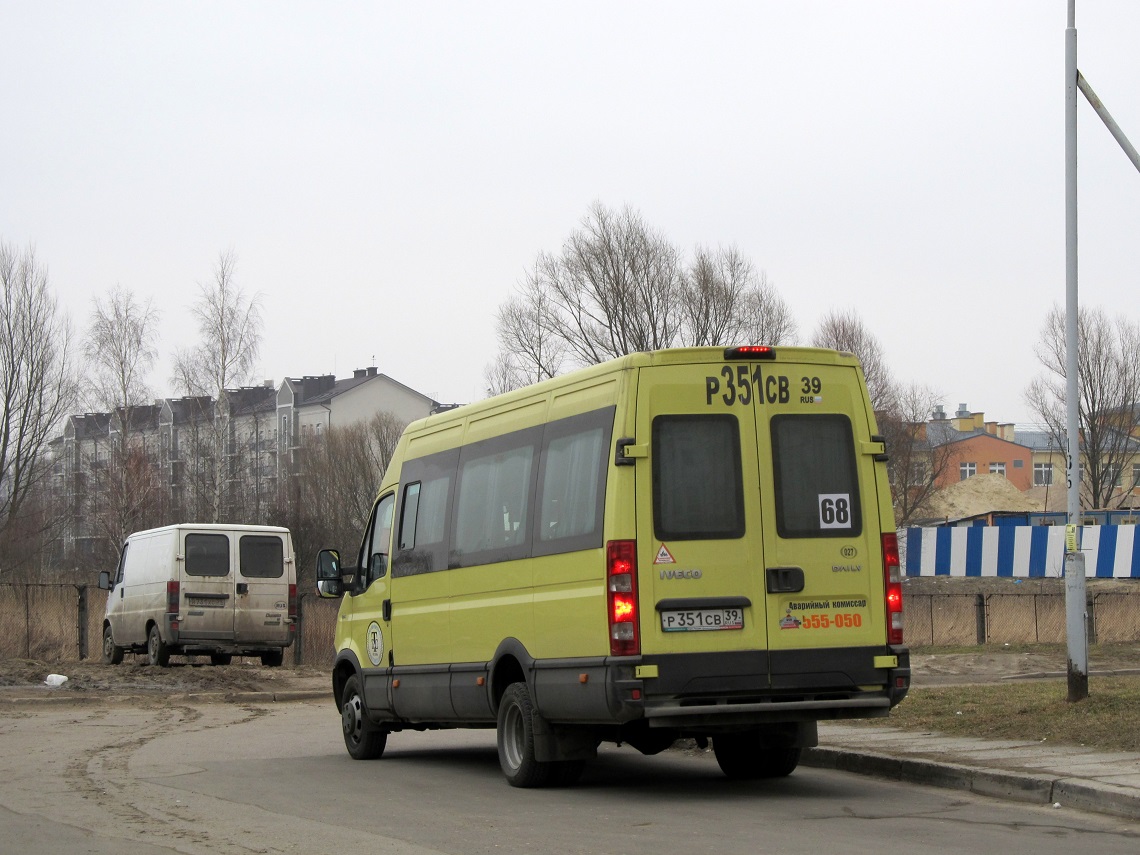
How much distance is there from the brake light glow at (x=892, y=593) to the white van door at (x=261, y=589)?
15980mm

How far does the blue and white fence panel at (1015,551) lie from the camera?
1176 inches

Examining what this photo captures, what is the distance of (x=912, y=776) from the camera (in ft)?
35.7

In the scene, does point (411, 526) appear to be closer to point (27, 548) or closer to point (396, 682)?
point (396, 682)

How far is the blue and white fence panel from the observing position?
98.0 feet

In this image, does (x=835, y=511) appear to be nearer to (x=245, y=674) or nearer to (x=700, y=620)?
(x=700, y=620)

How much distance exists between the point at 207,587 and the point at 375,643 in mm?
11498

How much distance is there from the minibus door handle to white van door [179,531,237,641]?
15.9m

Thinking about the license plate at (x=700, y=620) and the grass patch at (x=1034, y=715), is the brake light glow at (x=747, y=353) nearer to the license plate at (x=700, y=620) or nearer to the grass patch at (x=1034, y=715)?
the license plate at (x=700, y=620)

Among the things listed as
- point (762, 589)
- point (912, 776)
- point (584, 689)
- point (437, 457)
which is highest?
point (437, 457)

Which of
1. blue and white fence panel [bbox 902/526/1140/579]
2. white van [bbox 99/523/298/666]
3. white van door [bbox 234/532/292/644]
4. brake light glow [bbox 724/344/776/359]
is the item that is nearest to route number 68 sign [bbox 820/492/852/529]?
brake light glow [bbox 724/344/776/359]

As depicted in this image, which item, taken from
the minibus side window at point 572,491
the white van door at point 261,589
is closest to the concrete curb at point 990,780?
the minibus side window at point 572,491

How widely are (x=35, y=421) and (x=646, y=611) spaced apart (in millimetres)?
49418

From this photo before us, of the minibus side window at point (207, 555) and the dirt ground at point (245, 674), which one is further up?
the minibus side window at point (207, 555)

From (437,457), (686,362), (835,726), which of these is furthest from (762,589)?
(835,726)
